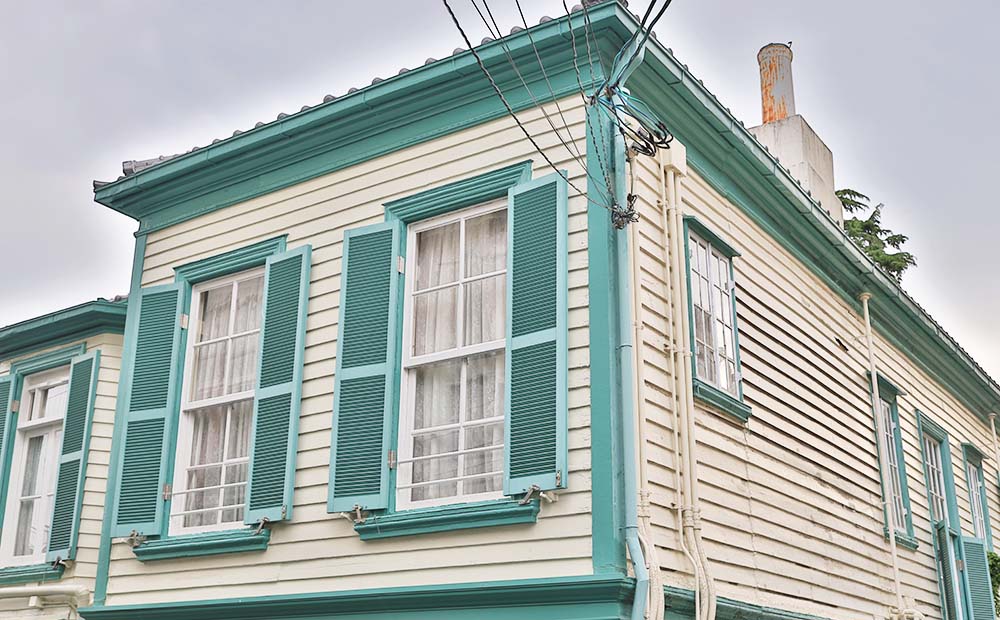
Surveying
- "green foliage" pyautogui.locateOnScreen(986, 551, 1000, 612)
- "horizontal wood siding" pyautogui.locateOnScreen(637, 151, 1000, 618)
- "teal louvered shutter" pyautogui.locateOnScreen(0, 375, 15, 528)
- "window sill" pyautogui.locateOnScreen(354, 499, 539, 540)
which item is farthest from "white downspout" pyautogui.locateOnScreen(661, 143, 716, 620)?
"teal louvered shutter" pyautogui.locateOnScreen(0, 375, 15, 528)

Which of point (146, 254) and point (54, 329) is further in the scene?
point (54, 329)

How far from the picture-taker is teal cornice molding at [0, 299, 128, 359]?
38.2ft

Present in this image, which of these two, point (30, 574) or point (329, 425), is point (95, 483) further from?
point (329, 425)

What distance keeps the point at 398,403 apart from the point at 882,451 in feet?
19.3

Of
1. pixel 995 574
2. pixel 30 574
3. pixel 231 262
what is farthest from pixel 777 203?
pixel 30 574

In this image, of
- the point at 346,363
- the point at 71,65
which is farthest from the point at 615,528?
the point at 71,65

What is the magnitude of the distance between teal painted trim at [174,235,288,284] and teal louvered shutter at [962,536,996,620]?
28.8 ft

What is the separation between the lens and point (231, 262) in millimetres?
9750

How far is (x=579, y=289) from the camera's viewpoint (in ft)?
24.7

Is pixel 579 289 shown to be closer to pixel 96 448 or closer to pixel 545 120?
pixel 545 120

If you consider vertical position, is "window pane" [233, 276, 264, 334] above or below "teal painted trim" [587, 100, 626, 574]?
above

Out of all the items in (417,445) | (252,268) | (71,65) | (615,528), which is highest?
(71,65)

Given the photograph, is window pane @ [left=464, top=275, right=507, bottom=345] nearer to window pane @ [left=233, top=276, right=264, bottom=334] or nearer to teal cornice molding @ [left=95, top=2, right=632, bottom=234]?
teal cornice molding @ [left=95, top=2, right=632, bottom=234]

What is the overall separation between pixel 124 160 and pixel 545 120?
4.74 m
